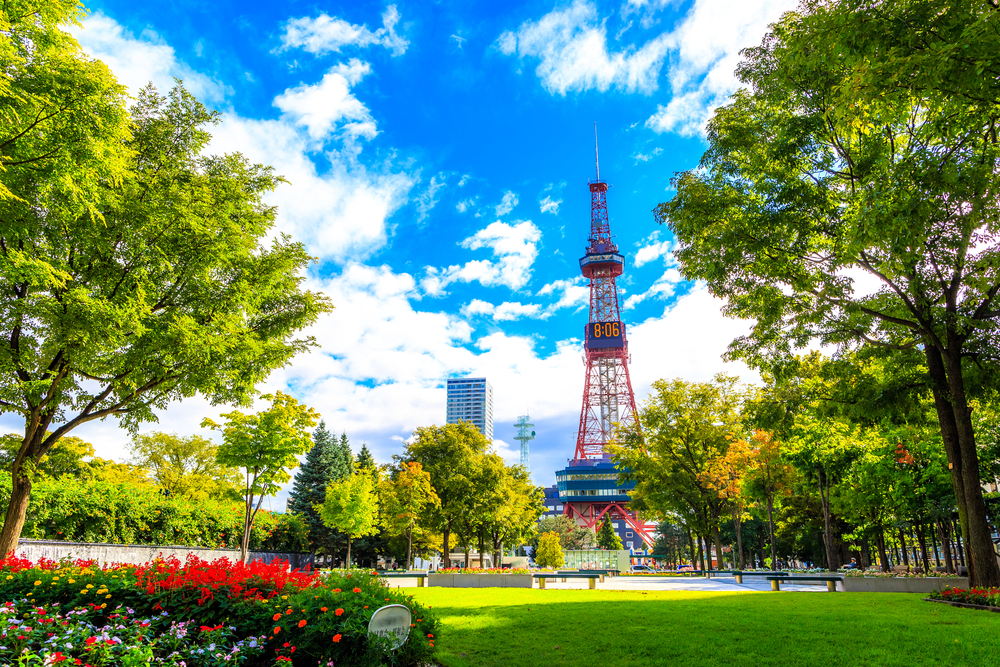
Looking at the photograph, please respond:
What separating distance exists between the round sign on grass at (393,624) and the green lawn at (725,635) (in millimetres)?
1806

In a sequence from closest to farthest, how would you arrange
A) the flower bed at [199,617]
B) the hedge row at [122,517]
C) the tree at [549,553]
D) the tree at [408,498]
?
1. the flower bed at [199,617]
2. the hedge row at [122,517]
3. the tree at [408,498]
4. the tree at [549,553]

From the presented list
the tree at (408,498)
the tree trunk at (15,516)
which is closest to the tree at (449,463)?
the tree at (408,498)

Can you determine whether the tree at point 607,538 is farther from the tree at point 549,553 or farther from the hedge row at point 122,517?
the hedge row at point 122,517

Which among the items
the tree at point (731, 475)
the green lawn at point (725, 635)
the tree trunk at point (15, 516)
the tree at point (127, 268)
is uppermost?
the tree at point (127, 268)

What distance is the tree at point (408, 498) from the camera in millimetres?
31547

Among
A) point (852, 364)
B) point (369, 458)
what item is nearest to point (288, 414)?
point (852, 364)

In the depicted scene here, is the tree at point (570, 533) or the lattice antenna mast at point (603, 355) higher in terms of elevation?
the lattice antenna mast at point (603, 355)

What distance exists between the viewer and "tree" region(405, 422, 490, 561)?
1335 inches

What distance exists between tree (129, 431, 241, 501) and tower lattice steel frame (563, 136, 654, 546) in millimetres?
59023

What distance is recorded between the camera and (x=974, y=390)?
14789 millimetres

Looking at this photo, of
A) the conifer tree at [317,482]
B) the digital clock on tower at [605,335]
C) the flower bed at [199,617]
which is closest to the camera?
the flower bed at [199,617]

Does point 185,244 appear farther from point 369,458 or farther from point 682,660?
point 369,458

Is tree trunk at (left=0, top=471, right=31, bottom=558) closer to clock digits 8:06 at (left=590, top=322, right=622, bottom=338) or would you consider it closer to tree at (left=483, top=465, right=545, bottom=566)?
tree at (left=483, top=465, right=545, bottom=566)

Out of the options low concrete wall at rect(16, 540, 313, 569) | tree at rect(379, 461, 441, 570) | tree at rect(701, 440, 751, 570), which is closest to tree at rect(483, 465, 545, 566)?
tree at rect(379, 461, 441, 570)
